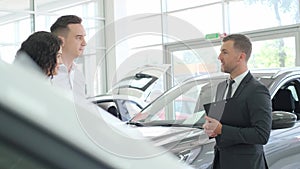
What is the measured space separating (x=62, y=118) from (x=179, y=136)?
200cm

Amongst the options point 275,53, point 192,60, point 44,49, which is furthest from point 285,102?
point 275,53

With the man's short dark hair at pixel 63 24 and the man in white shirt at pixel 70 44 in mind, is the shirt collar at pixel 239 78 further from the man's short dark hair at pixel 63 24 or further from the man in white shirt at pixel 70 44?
the man's short dark hair at pixel 63 24

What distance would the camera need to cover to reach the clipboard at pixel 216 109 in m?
2.50

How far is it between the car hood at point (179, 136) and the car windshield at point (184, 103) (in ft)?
0.35

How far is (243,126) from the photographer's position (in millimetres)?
2422

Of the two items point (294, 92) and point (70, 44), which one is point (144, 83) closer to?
point (70, 44)

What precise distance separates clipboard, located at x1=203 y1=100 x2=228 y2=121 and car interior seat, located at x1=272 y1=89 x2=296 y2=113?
1069 mm

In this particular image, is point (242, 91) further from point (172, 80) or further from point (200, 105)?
point (172, 80)

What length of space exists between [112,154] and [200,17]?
29.8 feet

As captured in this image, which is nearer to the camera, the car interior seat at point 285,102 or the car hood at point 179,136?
the car hood at point 179,136

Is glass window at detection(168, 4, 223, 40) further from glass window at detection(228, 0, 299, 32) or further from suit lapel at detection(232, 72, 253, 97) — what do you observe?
suit lapel at detection(232, 72, 253, 97)

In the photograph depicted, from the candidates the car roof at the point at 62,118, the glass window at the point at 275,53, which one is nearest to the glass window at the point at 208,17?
the glass window at the point at 275,53

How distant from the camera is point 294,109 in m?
3.61

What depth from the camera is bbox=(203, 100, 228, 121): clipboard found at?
2.50 m
